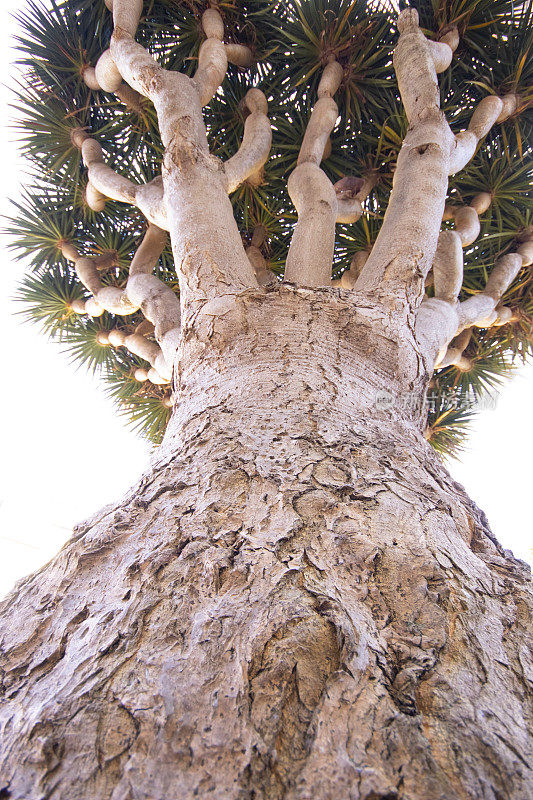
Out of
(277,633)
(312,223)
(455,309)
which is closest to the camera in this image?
(277,633)

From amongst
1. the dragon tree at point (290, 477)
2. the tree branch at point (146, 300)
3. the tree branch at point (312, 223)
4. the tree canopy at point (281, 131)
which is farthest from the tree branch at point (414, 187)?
the tree branch at point (146, 300)

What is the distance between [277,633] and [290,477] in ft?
1.31

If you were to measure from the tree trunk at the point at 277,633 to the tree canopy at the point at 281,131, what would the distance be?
2.69 meters

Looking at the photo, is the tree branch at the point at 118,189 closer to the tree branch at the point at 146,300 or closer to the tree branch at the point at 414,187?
the tree branch at the point at 146,300

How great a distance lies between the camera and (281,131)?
4023 millimetres

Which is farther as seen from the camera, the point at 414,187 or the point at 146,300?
the point at 146,300

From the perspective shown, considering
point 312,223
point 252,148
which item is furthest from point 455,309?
point 252,148

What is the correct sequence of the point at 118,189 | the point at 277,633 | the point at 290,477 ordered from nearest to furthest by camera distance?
the point at 277,633, the point at 290,477, the point at 118,189

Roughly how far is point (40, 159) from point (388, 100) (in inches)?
119

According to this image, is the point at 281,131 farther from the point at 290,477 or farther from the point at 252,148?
the point at 290,477

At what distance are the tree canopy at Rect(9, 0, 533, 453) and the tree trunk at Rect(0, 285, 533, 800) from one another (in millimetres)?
2692

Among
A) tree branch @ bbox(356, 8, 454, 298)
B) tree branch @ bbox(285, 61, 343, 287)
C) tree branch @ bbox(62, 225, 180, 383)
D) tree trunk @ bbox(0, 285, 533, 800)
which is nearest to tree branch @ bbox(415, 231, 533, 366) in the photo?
tree branch @ bbox(356, 8, 454, 298)

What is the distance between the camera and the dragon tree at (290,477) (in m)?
0.59

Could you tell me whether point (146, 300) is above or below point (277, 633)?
above
